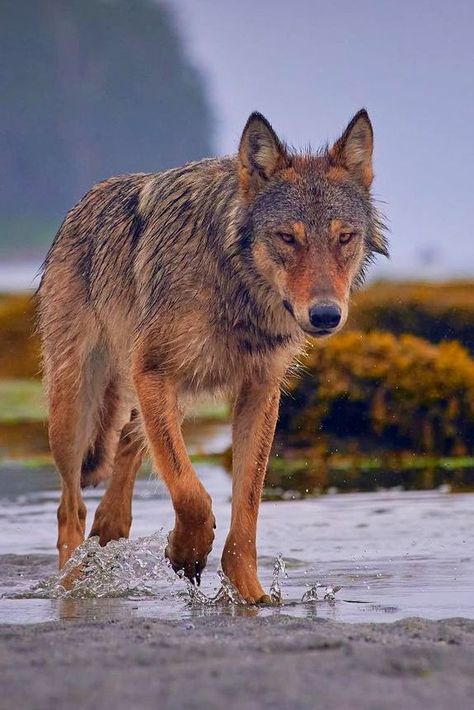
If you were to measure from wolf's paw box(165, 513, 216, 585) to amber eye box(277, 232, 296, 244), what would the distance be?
126cm

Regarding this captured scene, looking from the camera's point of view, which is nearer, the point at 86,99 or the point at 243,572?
the point at 243,572

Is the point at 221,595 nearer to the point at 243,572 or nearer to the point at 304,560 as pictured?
the point at 243,572

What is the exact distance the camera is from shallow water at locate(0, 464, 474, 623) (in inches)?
230

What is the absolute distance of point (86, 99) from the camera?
9550 cm

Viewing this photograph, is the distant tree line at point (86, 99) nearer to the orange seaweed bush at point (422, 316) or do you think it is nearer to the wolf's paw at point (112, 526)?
the orange seaweed bush at point (422, 316)

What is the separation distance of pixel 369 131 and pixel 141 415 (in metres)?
1.73

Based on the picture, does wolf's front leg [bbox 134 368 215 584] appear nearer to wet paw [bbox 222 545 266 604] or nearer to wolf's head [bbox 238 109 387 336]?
wet paw [bbox 222 545 266 604]

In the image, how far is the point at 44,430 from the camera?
59.5 ft

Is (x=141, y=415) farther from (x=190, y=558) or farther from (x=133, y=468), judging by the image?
(x=133, y=468)

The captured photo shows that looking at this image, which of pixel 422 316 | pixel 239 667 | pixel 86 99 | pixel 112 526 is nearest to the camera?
pixel 239 667

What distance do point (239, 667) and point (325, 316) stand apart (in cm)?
236

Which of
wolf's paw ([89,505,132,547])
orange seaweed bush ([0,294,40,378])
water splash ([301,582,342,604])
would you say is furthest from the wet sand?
orange seaweed bush ([0,294,40,378])

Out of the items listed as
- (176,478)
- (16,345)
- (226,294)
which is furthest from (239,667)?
(16,345)

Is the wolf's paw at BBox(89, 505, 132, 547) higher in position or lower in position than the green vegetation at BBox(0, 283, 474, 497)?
lower
